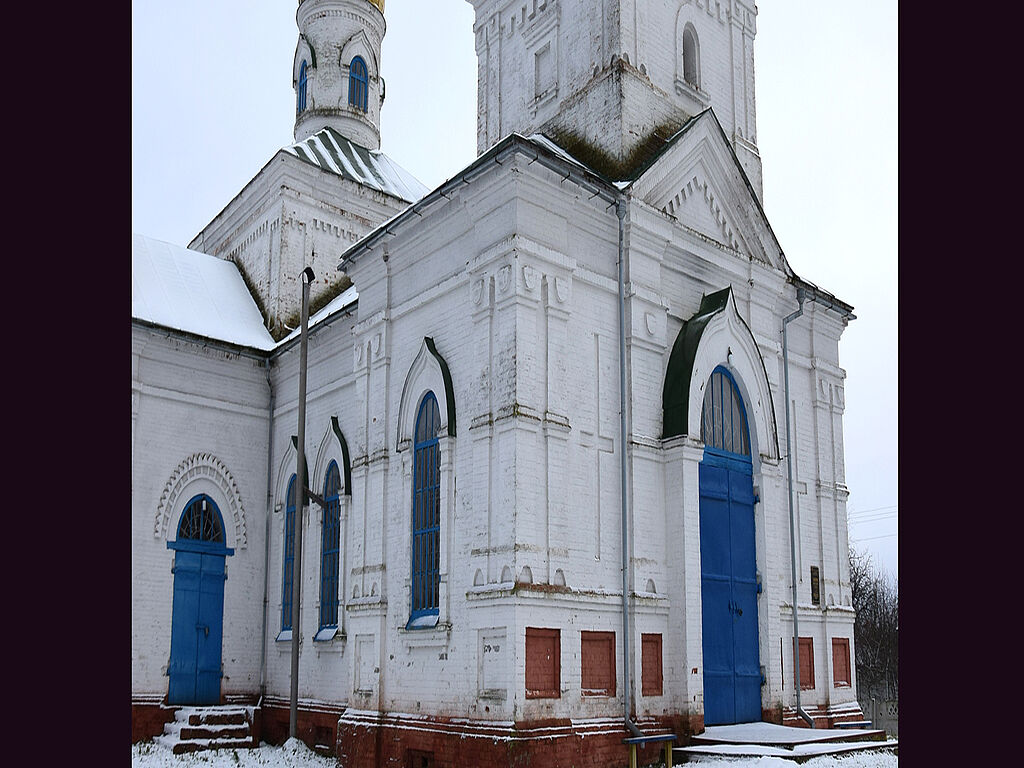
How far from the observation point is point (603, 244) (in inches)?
501

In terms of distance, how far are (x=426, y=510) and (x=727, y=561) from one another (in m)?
3.94

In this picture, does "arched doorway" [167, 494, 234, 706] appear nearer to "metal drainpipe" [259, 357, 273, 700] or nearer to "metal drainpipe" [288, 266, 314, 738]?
"metal drainpipe" [259, 357, 273, 700]

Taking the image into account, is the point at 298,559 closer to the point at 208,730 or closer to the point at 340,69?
the point at 208,730

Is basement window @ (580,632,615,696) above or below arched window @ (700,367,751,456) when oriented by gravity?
below

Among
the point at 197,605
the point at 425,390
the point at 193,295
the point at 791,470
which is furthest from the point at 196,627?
the point at 791,470

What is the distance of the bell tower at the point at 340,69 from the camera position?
24250 millimetres

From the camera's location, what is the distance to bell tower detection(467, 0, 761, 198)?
14258 millimetres

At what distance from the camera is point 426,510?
12781mm

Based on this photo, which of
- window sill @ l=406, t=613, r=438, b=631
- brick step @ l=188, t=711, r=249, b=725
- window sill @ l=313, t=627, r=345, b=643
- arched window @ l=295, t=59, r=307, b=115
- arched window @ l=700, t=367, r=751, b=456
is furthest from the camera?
arched window @ l=295, t=59, r=307, b=115

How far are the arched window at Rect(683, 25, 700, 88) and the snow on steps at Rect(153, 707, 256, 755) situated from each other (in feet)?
41.0

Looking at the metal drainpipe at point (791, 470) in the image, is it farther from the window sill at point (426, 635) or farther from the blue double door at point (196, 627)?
the blue double door at point (196, 627)

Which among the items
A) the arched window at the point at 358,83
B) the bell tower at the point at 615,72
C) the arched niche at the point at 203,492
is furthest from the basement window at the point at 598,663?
A: the arched window at the point at 358,83

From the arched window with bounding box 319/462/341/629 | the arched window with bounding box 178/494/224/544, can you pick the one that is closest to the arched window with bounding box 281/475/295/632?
the arched window with bounding box 319/462/341/629

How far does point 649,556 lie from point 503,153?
5.07m
